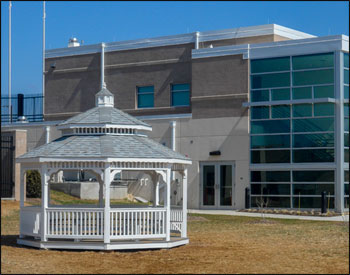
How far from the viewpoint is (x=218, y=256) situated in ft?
59.1

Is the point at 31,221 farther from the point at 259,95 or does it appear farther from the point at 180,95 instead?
the point at 180,95

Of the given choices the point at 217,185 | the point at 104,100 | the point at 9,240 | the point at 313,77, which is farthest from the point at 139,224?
the point at 217,185

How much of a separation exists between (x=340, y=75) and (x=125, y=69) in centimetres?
1398

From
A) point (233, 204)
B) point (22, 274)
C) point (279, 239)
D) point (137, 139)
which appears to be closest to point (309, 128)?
point (233, 204)

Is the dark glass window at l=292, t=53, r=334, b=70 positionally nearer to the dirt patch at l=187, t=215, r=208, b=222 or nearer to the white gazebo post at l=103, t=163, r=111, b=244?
the dirt patch at l=187, t=215, r=208, b=222

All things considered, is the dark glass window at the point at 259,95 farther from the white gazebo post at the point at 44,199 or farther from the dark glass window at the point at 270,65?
the white gazebo post at the point at 44,199

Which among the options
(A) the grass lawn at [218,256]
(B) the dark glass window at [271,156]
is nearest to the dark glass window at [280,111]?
(B) the dark glass window at [271,156]

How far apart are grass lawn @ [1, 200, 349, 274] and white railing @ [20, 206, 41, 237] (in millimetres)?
518

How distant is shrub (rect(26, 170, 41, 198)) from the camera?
36812 millimetres

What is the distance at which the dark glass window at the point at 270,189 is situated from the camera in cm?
3641

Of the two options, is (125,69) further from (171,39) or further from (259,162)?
(259,162)

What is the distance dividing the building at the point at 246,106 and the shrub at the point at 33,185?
7.36m

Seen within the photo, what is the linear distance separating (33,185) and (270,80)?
12805 millimetres

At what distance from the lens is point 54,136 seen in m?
44.8
